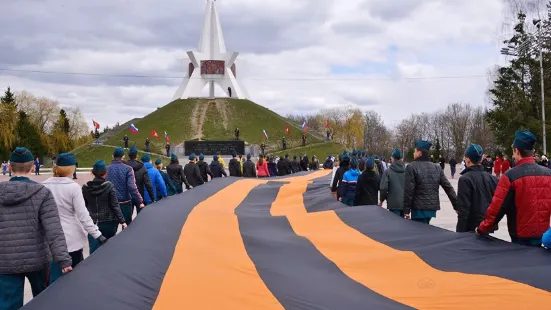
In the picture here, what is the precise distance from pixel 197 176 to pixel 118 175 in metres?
5.56

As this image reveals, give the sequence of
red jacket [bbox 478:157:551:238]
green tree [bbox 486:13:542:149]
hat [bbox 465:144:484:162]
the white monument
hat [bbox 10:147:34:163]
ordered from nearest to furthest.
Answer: hat [bbox 10:147:34:163]
red jacket [bbox 478:157:551:238]
hat [bbox 465:144:484:162]
green tree [bbox 486:13:542:149]
the white monument

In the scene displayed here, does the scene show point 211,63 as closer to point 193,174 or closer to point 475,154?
point 193,174

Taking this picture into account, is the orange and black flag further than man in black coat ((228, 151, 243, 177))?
No

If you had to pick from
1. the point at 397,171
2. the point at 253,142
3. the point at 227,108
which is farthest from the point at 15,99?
the point at 397,171

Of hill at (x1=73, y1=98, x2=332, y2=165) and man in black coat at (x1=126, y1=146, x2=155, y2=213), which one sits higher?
hill at (x1=73, y1=98, x2=332, y2=165)

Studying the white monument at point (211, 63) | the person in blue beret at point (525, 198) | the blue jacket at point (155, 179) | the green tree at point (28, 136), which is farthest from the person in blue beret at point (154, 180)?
the white monument at point (211, 63)

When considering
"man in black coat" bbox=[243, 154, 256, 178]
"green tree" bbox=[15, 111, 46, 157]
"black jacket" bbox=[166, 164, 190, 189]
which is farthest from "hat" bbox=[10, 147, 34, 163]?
"green tree" bbox=[15, 111, 46, 157]

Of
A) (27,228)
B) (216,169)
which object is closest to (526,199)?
(27,228)

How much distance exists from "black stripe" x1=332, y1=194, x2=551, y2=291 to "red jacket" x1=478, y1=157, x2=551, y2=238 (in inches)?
10.9

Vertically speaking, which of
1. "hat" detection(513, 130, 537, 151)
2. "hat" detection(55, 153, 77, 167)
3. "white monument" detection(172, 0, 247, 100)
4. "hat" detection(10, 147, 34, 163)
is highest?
"white monument" detection(172, 0, 247, 100)

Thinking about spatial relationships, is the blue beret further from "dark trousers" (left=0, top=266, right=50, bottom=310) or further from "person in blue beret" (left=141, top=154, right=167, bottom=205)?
"person in blue beret" (left=141, top=154, right=167, bottom=205)

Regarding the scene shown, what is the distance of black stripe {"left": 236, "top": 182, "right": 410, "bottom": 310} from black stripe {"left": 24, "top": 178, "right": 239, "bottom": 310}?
96 centimetres

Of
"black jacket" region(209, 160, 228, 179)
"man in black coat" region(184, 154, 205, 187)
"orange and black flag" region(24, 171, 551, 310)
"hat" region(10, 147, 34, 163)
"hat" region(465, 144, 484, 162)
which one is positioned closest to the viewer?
"orange and black flag" region(24, 171, 551, 310)

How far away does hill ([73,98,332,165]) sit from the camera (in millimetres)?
70625
